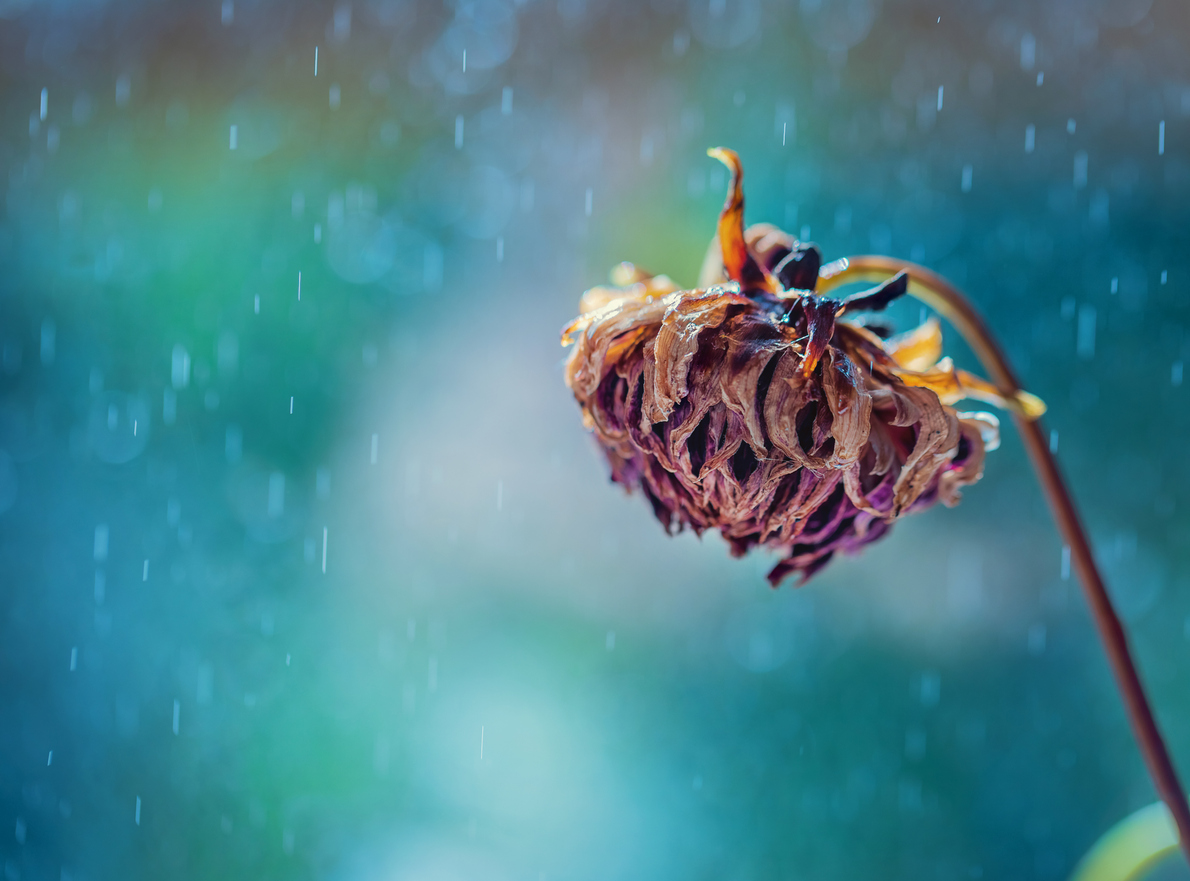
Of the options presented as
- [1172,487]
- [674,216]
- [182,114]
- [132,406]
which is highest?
[182,114]

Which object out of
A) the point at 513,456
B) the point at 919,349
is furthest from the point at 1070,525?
the point at 513,456

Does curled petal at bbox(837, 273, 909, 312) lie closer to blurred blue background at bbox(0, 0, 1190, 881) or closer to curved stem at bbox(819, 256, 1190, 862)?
curved stem at bbox(819, 256, 1190, 862)

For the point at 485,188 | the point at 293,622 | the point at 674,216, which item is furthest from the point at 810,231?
the point at 293,622

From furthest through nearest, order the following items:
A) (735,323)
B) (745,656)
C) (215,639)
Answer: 1. (215,639)
2. (745,656)
3. (735,323)

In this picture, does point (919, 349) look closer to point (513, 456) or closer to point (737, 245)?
point (737, 245)

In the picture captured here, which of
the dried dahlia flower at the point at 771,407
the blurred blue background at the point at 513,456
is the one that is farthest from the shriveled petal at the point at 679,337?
the blurred blue background at the point at 513,456

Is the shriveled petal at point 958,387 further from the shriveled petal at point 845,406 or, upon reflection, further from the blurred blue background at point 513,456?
the blurred blue background at point 513,456

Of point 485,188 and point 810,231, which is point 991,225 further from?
point 485,188

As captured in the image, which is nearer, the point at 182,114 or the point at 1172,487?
the point at 1172,487
